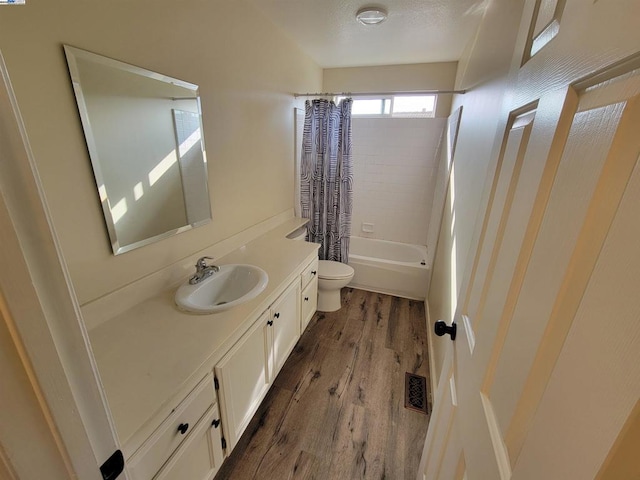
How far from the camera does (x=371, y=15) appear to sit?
1821 mm

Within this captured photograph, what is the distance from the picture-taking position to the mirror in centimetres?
103

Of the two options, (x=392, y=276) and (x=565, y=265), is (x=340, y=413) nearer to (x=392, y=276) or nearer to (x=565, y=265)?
(x=392, y=276)

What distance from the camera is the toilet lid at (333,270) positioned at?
8.35 ft

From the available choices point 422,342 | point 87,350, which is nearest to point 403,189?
point 422,342

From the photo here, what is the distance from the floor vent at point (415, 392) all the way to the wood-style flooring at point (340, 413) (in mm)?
32

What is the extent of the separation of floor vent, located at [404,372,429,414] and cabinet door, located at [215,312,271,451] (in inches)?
37.3

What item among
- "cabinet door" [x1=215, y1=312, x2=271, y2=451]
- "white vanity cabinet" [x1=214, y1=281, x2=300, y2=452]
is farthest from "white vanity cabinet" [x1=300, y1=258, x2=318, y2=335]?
"cabinet door" [x1=215, y1=312, x2=271, y2=451]

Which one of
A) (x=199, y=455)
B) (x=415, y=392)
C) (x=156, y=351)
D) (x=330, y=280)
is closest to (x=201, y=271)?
(x=156, y=351)

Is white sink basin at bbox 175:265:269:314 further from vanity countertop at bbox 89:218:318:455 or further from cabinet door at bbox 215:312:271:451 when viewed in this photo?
cabinet door at bbox 215:312:271:451

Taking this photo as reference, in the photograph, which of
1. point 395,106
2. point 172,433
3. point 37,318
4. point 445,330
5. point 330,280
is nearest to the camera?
point 37,318

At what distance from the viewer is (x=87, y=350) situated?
449mm

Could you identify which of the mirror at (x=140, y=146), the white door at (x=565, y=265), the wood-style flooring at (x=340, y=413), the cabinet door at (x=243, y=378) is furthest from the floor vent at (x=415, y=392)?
the mirror at (x=140, y=146)

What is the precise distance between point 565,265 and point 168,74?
5.41ft

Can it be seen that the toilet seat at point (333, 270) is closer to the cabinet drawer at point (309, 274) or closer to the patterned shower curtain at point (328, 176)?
the patterned shower curtain at point (328, 176)
